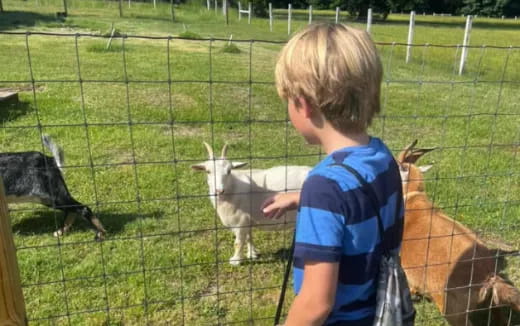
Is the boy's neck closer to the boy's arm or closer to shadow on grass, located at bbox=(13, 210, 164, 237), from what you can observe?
the boy's arm

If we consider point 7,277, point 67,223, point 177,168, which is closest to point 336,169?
point 7,277

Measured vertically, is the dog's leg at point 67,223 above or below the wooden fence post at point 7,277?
below

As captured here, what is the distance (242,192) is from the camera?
449 cm

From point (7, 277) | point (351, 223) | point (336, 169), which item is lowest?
point (7, 277)

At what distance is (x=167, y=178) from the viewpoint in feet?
19.5

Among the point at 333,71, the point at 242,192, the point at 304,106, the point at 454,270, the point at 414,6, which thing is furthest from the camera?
the point at 414,6

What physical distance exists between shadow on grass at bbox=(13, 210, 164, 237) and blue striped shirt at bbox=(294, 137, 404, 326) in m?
3.49

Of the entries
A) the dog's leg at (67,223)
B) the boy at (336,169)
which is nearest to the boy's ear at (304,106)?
the boy at (336,169)

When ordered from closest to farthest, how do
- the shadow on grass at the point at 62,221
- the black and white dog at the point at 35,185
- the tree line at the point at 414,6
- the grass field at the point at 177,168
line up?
A: the grass field at the point at 177,168 < the black and white dog at the point at 35,185 < the shadow on grass at the point at 62,221 < the tree line at the point at 414,6

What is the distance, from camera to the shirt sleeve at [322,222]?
1.46 meters

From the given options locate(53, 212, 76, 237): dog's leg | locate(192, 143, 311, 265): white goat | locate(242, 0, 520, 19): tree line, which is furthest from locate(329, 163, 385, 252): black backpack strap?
locate(242, 0, 520, 19): tree line

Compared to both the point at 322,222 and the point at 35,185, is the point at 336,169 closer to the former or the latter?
the point at 322,222

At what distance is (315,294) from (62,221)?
13.6 feet

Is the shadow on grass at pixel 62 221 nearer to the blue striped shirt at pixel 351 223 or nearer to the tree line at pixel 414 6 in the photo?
the blue striped shirt at pixel 351 223
